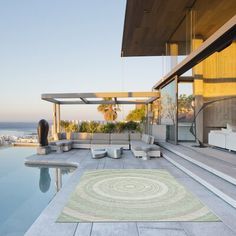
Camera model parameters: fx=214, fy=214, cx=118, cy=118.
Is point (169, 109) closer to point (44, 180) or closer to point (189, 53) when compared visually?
point (189, 53)

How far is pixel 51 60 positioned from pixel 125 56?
15.5 feet

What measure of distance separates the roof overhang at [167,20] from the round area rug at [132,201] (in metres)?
5.41

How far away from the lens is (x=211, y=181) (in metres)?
4.24

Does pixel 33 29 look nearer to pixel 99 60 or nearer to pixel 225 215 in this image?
pixel 99 60

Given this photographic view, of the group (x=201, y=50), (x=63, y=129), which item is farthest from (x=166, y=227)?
(x=63, y=129)

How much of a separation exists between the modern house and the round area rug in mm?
4272

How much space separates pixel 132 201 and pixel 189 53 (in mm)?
6131

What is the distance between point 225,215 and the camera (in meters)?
3.04

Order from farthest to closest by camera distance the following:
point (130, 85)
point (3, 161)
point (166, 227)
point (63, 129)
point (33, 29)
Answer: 1. point (130, 85)
2. point (63, 129)
3. point (33, 29)
4. point (3, 161)
5. point (166, 227)

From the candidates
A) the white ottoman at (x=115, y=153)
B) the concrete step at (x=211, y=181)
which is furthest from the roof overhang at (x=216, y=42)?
the white ottoman at (x=115, y=153)

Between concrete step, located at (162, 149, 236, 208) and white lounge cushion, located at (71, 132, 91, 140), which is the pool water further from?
concrete step, located at (162, 149, 236, 208)

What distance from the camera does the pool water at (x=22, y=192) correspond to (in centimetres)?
338

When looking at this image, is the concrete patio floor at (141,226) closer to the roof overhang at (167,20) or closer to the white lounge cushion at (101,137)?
the roof overhang at (167,20)

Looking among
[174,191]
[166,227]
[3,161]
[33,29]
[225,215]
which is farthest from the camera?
[33,29]
